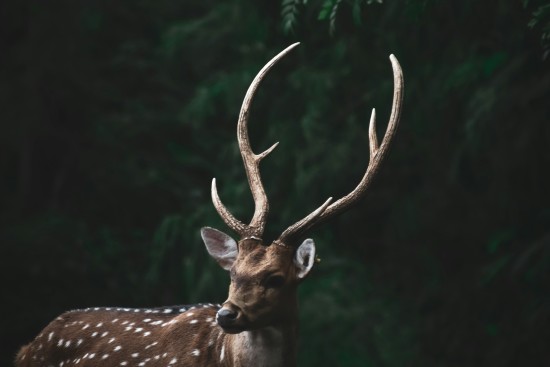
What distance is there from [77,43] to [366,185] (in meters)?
8.81

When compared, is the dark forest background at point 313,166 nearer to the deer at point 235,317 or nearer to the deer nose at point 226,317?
the deer at point 235,317

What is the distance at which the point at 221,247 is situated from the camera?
18.0 ft

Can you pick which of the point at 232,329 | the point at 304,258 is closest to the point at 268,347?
the point at 232,329

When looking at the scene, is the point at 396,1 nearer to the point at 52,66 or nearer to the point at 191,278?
the point at 191,278

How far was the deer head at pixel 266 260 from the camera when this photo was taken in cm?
507

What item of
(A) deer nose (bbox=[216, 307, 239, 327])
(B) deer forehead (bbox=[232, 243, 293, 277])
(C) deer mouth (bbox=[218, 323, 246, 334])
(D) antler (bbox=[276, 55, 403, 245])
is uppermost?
(D) antler (bbox=[276, 55, 403, 245])

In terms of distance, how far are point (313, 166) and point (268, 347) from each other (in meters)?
5.34

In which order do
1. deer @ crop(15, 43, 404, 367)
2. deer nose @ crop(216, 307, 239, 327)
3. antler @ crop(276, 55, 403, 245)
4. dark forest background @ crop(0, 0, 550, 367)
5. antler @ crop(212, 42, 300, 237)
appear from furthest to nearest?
dark forest background @ crop(0, 0, 550, 367) < antler @ crop(212, 42, 300, 237) < antler @ crop(276, 55, 403, 245) < deer @ crop(15, 43, 404, 367) < deer nose @ crop(216, 307, 239, 327)

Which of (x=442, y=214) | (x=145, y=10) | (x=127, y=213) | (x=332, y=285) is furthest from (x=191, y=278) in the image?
(x=145, y=10)

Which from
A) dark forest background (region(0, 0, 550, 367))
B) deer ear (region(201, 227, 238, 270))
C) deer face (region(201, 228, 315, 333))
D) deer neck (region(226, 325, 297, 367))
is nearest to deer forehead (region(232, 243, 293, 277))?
deer face (region(201, 228, 315, 333))

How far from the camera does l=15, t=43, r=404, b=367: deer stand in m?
5.14

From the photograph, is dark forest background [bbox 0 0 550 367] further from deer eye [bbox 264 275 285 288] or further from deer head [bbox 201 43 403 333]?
deer eye [bbox 264 275 285 288]

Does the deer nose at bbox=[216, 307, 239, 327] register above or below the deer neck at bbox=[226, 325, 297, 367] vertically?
above

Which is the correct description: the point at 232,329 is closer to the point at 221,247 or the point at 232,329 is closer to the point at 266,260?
the point at 266,260
